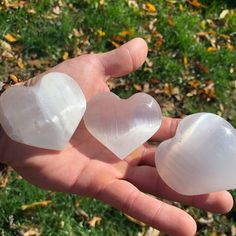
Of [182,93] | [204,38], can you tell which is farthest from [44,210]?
[204,38]

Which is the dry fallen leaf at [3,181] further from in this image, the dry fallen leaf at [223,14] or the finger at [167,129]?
the dry fallen leaf at [223,14]

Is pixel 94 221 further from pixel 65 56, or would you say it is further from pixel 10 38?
pixel 10 38

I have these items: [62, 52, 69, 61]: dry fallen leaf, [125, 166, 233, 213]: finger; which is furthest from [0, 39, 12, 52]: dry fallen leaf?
[125, 166, 233, 213]: finger

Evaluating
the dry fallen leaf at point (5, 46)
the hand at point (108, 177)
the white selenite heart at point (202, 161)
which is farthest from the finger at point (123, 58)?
the dry fallen leaf at point (5, 46)

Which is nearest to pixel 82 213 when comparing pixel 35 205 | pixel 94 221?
pixel 94 221

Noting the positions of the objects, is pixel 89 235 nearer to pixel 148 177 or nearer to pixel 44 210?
pixel 44 210

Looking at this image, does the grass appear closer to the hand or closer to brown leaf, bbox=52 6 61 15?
brown leaf, bbox=52 6 61 15
